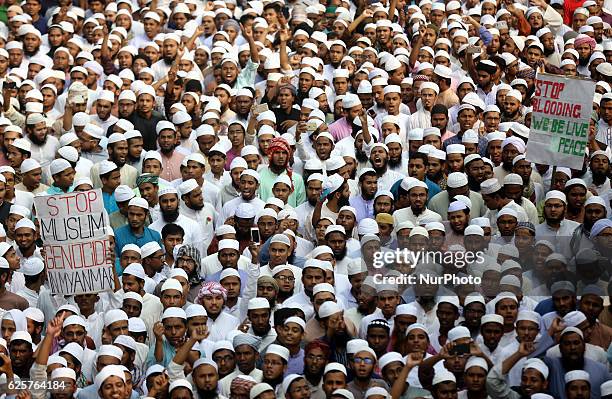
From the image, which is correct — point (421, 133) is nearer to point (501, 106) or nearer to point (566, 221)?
point (501, 106)

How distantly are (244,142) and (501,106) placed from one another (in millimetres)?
2608

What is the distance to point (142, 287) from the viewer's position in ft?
47.3

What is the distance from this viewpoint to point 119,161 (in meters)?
16.8

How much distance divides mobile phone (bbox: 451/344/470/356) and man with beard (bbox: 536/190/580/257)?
201cm

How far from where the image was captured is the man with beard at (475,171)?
15.7 meters

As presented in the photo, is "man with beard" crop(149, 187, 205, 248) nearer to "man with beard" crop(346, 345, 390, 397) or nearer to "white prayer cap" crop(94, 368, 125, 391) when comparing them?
"white prayer cap" crop(94, 368, 125, 391)

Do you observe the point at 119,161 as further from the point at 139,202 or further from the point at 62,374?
the point at 62,374

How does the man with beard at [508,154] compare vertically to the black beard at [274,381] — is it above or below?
above

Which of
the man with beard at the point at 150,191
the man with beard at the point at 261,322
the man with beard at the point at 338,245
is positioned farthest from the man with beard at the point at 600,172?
the man with beard at the point at 150,191

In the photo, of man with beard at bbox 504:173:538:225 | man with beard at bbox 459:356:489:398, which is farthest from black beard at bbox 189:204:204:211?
man with beard at bbox 459:356:489:398

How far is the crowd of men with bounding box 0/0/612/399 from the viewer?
13031mm

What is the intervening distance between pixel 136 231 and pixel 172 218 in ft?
1.52

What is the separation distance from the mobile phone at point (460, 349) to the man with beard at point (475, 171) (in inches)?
122

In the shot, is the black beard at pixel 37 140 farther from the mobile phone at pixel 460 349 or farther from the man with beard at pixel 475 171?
the mobile phone at pixel 460 349
